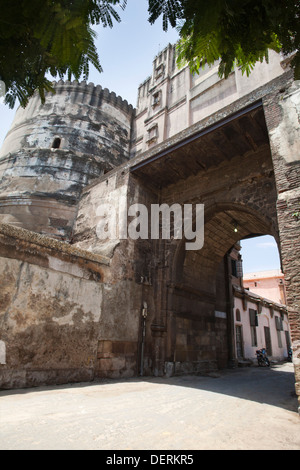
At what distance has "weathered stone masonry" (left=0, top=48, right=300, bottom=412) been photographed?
532 centimetres

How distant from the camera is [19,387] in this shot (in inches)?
199

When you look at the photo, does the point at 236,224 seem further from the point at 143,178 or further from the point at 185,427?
the point at 185,427

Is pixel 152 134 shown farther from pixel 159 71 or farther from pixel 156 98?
pixel 159 71

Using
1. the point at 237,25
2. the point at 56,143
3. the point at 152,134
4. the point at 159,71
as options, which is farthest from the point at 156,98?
the point at 237,25

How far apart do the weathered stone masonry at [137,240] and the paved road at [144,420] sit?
102cm

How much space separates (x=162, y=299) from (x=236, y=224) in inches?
146

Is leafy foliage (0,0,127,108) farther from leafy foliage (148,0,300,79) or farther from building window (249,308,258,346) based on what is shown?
building window (249,308,258,346)

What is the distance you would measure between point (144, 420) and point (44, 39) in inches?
144

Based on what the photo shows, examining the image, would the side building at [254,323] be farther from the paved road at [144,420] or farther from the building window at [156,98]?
the building window at [156,98]

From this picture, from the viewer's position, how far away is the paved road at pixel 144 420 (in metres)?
2.43

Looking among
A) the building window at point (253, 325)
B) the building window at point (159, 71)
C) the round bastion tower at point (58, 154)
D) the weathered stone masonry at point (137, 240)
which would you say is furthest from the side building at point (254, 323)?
the building window at point (159, 71)

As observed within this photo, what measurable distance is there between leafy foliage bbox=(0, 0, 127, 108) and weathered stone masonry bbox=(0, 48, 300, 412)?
4.20m

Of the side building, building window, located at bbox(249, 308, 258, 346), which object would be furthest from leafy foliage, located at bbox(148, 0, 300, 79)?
building window, located at bbox(249, 308, 258, 346)

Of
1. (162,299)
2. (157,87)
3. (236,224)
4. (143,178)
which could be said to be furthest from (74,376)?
(157,87)
